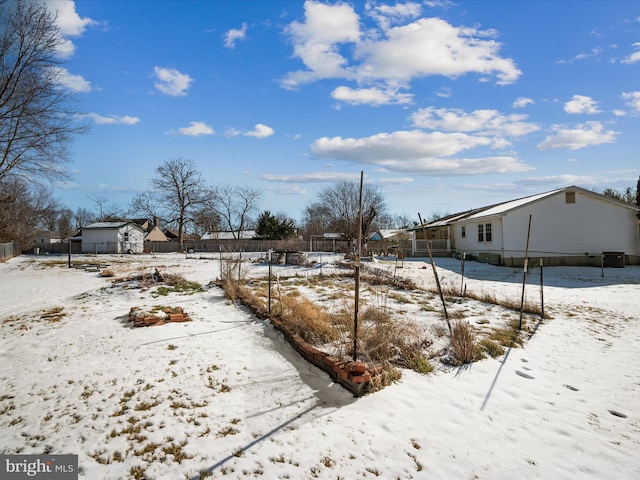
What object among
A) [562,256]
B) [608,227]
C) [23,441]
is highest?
[608,227]

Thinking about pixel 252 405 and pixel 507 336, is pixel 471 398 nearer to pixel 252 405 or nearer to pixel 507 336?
pixel 252 405

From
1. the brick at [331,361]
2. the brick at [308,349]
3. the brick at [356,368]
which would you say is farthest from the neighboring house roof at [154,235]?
the brick at [356,368]

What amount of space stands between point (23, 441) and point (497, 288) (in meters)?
13.4

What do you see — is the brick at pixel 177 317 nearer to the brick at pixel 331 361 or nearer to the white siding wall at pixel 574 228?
the brick at pixel 331 361

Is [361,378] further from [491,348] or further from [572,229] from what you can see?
[572,229]

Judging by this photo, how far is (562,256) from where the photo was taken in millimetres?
20094

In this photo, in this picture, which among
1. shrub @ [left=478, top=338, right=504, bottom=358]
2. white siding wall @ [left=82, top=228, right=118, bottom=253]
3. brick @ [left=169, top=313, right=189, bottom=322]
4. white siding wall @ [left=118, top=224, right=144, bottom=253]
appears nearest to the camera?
shrub @ [left=478, top=338, right=504, bottom=358]

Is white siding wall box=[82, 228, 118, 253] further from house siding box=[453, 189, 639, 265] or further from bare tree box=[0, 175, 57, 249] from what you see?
house siding box=[453, 189, 639, 265]

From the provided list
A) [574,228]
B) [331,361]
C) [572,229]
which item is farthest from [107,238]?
[574,228]

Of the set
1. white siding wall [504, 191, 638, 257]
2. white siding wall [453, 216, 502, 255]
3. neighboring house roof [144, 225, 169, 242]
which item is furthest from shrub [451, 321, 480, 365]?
neighboring house roof [144, 225, 169, 242]

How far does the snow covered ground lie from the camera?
2.83 metres

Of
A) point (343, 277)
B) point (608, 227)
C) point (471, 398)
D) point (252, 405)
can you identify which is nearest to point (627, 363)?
point (471, 398)

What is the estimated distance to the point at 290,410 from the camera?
3693 millimetres

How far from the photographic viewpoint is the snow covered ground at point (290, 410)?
283cm
